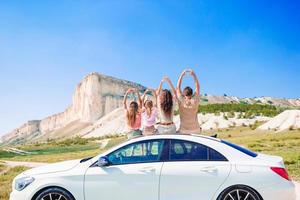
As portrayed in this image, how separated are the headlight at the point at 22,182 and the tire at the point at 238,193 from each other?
10.7 feet

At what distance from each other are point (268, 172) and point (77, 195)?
128 inches

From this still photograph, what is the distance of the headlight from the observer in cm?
717

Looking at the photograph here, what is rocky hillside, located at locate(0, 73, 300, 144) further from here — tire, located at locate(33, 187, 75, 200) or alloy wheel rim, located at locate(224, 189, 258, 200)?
alloy wheel rim, located at locate(224, 189, 258, 200)

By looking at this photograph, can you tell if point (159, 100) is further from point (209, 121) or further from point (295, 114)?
point (209, 121)

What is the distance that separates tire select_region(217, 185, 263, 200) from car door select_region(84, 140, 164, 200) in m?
1.14

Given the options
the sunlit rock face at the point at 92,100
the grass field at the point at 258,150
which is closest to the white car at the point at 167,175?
the grass field at the point at 258,150

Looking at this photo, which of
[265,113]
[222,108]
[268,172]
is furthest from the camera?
[222,108]

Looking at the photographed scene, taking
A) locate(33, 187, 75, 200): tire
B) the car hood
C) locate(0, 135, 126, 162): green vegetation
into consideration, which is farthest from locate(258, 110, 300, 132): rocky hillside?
locate(33, 187, 75, 200): tire

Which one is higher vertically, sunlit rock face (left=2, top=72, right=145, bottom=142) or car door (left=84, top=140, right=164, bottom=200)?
sunlit rock face (left=2, top=72, right=145, bottom=142)

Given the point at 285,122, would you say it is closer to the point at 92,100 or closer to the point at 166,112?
the point at 166,112

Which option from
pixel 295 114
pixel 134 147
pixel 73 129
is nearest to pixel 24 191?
pixel 134 147

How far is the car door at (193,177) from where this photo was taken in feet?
22.7

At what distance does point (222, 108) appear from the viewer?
284 ft

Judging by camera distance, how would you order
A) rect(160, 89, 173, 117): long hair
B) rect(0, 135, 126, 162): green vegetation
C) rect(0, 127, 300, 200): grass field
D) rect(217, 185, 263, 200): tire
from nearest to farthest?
rect(217, 185, 263, 200): tire < rect(160, 89, 173, 117): long hair < rect(0, 127, 300, 200): grass field < rect(0, 135, 126, 162): green vegetation
